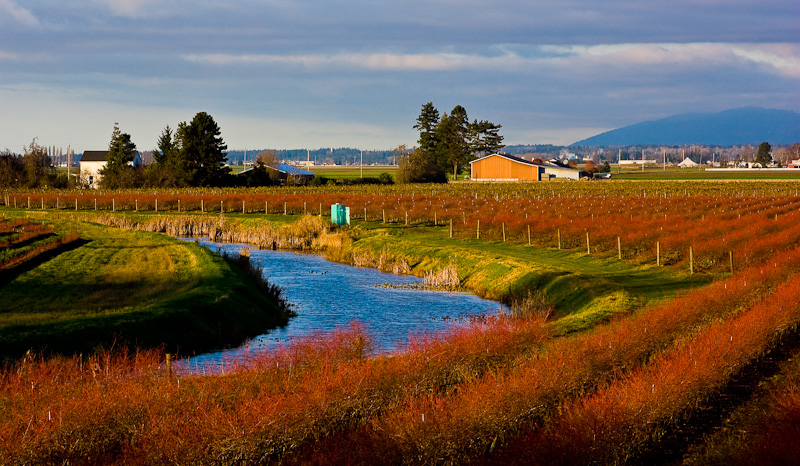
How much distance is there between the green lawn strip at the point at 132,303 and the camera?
2125 cm

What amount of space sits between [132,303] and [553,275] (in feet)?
47.7

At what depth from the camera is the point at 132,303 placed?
27.3 metres

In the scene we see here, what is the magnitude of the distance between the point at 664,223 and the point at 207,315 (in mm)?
27581

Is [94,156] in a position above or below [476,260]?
above

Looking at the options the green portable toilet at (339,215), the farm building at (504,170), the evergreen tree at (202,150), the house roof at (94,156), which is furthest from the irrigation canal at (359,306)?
the house roof at (94,156)

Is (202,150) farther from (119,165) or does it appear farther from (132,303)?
(132,303)

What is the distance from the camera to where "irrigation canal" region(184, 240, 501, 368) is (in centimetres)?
2497

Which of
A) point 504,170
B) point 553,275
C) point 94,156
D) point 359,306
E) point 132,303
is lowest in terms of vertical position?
point 359,306

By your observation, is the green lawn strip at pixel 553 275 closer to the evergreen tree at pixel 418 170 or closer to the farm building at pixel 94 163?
the evergreen tree at pixel 418 170

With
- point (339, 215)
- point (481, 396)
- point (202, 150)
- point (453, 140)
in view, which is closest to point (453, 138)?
point (453, 140)

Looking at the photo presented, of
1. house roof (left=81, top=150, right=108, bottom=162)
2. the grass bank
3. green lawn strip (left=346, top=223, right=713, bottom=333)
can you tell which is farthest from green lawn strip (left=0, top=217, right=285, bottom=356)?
house roof (left=81, top=150, right=108, bottom=162)

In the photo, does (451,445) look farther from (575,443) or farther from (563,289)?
(563,289)

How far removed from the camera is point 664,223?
44.9 m

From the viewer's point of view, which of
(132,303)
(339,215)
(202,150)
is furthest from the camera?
(202,150)
